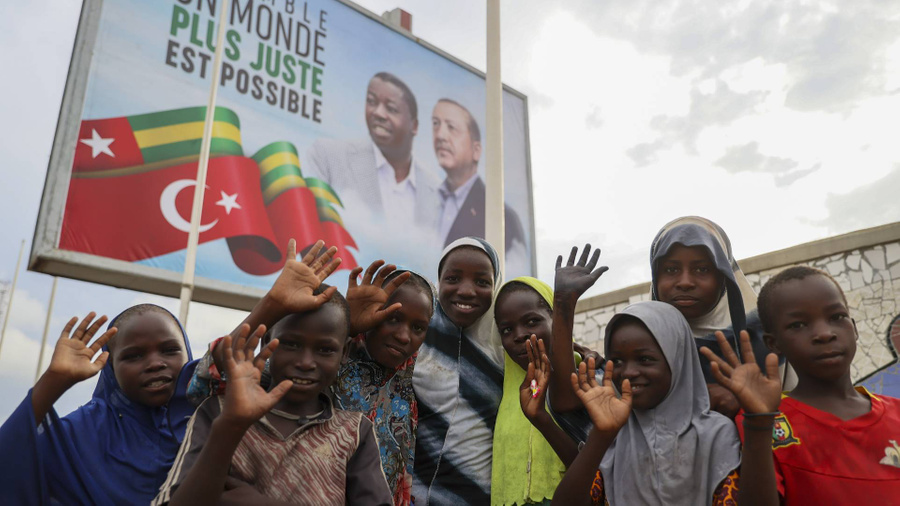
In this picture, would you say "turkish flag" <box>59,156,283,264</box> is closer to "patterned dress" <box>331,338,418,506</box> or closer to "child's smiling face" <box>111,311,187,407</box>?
"child's smiling face" <box>111,311,187,407</box>

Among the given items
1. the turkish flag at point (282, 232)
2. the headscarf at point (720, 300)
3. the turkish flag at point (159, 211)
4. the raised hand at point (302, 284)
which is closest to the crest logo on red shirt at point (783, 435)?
the headscarf at point (720, 300)

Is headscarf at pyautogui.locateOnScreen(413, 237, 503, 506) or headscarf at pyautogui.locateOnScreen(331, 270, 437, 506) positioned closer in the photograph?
headscarf at pyautogui.locateOnScreen(331, 270, 437, 506)

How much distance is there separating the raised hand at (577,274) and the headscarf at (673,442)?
193 mm

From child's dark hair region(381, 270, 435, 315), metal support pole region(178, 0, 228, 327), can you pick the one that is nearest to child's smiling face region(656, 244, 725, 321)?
child's dark hair region(381, 270, 435, 315)

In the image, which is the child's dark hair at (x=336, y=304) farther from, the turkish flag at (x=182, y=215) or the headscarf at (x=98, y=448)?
the turkish flag at (x=182, y=215)

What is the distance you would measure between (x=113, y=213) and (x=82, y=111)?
1306 mm

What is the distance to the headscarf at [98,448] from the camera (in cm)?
212

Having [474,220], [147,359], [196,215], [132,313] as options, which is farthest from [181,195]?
[147,359]

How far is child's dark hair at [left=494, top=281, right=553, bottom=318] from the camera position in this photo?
8.39 ft

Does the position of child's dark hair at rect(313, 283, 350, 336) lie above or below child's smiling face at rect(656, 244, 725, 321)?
below

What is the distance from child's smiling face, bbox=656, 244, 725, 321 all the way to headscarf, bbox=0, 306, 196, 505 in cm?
177

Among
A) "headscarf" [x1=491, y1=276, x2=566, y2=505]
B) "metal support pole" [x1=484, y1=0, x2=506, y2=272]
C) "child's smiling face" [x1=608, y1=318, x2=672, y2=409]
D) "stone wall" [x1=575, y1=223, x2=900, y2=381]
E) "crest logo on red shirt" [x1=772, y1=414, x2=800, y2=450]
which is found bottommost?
"headscarf" [x1=491, y1=276, x2=566, y2=505]

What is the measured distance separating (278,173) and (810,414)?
8.76 meters

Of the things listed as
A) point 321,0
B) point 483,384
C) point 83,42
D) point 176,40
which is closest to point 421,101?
point 321,0
